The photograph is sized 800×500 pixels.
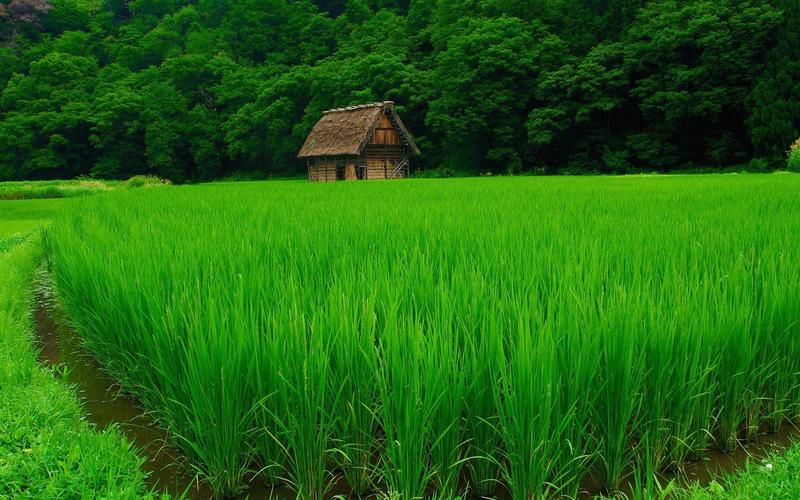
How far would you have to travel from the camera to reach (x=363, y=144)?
27641 mm

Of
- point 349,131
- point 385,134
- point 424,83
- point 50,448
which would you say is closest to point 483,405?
point 50,448

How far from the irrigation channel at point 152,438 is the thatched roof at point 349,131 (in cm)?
2412

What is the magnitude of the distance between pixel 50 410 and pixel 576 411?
2074mm

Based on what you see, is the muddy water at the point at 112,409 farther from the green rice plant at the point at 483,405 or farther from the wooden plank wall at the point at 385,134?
the wooden plank wall at the point at 385,134

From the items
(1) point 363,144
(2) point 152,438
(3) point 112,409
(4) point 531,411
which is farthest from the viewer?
(1) point 363,144

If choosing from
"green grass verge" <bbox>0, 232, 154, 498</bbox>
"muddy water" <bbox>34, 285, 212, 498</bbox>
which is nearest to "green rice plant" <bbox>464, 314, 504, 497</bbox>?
"muddy water" <bbox>34, 285, 212, 498</bbox>

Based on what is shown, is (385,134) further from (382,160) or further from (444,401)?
(444,401)

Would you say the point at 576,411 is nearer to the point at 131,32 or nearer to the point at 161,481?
the point at 161,481

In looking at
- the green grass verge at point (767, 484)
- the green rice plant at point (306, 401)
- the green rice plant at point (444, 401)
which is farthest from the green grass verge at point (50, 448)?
the green grass verge at point (767, 484)

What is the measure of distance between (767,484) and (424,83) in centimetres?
3586

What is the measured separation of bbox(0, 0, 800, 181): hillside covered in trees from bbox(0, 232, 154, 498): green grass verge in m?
25.2

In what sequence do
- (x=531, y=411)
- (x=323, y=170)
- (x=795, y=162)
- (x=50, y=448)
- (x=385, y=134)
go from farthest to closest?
(x=323, y=170) < (x=385, y=134) < (x=795, y=162) < (x=50, y=448) < (x=531, y=411)

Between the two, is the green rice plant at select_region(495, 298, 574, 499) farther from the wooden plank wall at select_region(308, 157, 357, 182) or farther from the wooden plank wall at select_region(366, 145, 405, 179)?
the wooden plank wall at select_region(366, 145, 405, 179)

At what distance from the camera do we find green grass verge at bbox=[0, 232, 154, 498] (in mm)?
1675
